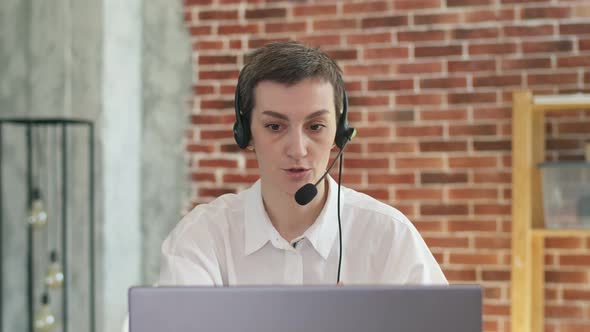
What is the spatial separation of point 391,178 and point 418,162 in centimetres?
12

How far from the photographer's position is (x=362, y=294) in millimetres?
666

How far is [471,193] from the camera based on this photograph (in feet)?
7.97

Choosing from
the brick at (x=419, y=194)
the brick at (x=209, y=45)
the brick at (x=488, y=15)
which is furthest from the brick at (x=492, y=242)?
the brick at (x=209, y=45)

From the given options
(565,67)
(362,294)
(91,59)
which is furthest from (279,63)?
(565,67)

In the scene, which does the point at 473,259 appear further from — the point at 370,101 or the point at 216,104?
the point at 216,104

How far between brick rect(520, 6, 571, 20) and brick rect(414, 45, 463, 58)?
0.27 m

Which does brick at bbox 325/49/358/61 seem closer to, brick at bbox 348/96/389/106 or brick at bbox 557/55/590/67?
brick at bbox 348/96/389/106

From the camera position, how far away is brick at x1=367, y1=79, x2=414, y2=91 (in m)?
2.49

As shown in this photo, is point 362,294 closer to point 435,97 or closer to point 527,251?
point 527,251

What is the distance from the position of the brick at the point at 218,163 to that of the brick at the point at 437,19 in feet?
3.02

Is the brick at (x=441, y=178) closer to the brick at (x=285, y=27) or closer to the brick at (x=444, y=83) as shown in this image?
the brick at (x=444, y=83)

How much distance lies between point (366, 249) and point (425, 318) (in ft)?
2.33

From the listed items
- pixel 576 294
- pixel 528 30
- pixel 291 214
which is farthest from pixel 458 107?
pixel 291 214

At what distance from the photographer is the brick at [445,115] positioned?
96.2 inches
